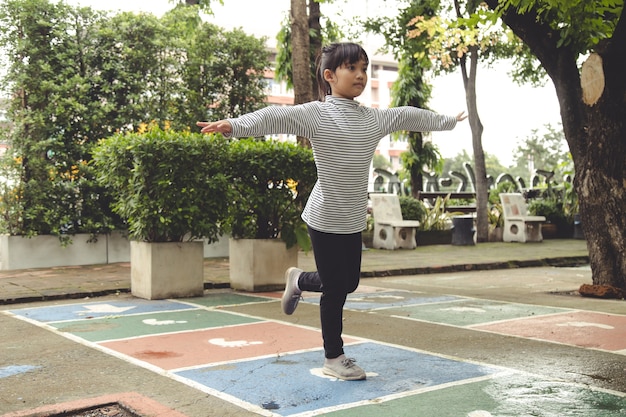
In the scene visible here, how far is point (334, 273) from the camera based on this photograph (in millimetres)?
4121

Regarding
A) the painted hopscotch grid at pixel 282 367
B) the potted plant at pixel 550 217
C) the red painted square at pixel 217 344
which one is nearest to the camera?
the painted hopscotch grid at pixel 282 367

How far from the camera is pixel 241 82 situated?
15211 mm

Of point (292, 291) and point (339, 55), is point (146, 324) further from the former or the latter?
point (339, 55)

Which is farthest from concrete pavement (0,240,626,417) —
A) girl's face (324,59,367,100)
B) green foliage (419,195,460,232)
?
green foliage (419,195,460,232)

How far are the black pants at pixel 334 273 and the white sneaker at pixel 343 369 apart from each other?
42 mm

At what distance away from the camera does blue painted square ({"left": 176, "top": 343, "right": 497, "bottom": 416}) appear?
3.73m

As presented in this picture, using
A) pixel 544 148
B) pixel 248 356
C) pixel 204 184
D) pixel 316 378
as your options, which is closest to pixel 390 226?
pixel 204 184

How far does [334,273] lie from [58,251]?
838 cm

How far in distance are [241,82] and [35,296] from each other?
8.29m

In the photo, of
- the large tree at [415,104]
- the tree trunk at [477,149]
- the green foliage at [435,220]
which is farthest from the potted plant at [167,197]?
the large tree at [415,104]

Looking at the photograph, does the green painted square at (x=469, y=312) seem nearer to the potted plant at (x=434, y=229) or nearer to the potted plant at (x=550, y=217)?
the potted plant at (x=434, y=229)

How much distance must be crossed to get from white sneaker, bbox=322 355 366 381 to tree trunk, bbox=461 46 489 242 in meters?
14.6

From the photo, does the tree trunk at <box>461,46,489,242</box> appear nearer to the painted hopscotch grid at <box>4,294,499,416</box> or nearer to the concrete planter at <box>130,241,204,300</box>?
the concrete planter at <box>130,241,204,300</box>

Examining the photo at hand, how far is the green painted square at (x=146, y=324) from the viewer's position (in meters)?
5.80
